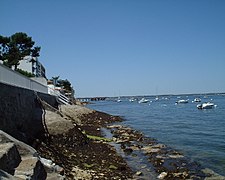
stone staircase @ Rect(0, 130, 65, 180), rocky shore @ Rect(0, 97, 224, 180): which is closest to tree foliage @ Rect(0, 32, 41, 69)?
rocky shore @ Rect(0, 97, 224, 180)

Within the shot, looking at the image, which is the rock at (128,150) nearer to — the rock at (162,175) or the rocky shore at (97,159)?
the rocky shore at (97,159)

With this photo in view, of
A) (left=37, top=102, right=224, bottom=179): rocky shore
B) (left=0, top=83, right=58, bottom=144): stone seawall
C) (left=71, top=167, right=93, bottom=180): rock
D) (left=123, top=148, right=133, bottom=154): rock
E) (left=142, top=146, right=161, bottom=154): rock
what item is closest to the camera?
(left=71, top=167, right=93, bottom=180): rock

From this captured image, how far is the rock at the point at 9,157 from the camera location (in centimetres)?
622

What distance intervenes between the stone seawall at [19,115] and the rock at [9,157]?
3820 mm

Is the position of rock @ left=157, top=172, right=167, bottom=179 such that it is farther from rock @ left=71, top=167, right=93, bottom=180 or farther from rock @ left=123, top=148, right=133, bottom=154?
rock @ left=123, top=148, right=133, bottom=154

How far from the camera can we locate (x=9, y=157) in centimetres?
657

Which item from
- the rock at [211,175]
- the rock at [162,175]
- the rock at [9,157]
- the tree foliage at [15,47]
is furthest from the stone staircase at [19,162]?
the tree foliage at [15,47]

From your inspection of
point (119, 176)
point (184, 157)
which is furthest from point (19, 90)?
point (184, 157)

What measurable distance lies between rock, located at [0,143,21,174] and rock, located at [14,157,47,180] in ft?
0.49

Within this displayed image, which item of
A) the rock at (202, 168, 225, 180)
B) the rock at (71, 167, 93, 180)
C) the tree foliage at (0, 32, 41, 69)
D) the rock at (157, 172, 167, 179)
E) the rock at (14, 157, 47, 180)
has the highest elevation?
the tree foliage at (0, 32, 41, 69)

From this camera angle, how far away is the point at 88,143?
64.4ft

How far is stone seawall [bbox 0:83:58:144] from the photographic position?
11711mm

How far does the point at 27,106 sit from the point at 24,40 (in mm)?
40665

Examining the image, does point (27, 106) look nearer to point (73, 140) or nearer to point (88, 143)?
point (73, 140)
